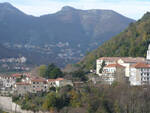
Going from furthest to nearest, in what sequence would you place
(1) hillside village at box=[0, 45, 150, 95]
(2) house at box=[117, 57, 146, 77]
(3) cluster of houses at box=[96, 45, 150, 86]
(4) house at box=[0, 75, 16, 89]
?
(4) house at box=[0, 75, 16, 89] < (2) house at box=[117, 57, 146, 77] < (1) hillside village at box=[0, 45, 150, 95] < (3) cluster of houses at box=[96, 45, 150, 86]

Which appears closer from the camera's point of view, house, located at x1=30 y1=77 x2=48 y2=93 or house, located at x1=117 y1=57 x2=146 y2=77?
house, located at x1=117 y1=57 x2=146 y2=77

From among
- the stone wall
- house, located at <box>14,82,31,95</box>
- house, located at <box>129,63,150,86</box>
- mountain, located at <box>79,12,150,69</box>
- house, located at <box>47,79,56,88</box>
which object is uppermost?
mountain, located at <box>79,12,150,69</box>

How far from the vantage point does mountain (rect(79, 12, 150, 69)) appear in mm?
66250

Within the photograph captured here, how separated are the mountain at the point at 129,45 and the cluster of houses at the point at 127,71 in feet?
20.5

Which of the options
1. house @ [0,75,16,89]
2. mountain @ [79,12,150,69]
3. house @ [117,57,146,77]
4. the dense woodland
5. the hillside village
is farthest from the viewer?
mountain @ [79,12,150,69]

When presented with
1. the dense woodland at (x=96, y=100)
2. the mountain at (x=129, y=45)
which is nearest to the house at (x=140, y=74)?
the dense woodland at (x=96, y=100)

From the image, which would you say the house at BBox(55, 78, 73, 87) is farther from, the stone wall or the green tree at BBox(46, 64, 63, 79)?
the stone wall

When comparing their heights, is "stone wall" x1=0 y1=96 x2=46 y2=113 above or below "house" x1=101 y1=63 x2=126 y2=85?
below

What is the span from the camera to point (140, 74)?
53562 mm

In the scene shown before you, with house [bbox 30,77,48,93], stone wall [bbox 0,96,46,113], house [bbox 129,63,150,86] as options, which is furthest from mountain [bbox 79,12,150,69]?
stone wall [bbox 0,96,46,113]

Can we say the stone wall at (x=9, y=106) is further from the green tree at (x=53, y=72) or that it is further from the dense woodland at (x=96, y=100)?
the green tree at (x=53, y=72)

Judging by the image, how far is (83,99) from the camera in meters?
48.8

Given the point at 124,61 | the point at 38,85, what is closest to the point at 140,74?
the point at 124,61

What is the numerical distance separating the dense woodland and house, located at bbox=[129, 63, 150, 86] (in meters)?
3.00
